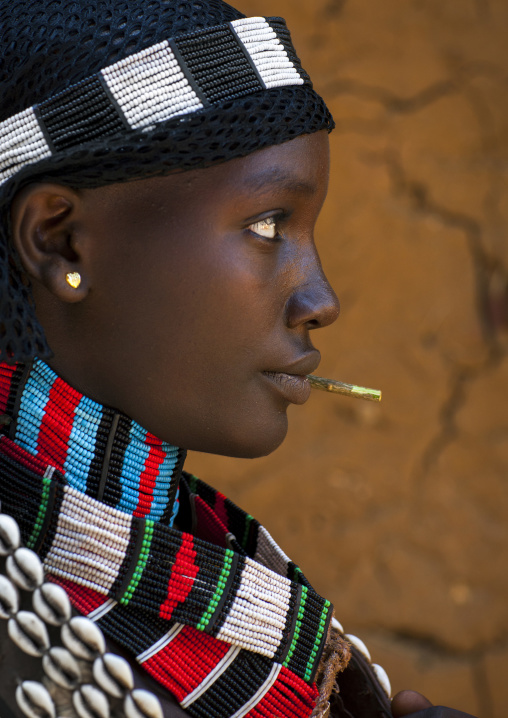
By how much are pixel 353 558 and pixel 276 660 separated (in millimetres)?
1690

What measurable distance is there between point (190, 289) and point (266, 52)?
34 cm

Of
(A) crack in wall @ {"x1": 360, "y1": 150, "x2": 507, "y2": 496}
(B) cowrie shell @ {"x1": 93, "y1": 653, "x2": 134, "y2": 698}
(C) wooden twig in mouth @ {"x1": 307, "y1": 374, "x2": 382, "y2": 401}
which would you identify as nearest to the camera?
(B) cowrie shell @ {"x1": 93, "y1": 653, "x2": 134, "y2": 698}

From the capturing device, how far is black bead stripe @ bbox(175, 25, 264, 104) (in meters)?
1.06

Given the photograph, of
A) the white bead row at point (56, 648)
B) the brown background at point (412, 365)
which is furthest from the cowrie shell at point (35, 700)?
the brown background at point (412, 365)

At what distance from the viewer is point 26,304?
1047 millimetres

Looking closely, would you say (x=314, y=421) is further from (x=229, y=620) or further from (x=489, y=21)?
(x=229, y=620)

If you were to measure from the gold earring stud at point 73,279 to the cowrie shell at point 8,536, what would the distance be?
12.0 inches

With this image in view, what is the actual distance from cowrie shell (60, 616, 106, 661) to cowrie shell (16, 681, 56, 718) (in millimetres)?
58

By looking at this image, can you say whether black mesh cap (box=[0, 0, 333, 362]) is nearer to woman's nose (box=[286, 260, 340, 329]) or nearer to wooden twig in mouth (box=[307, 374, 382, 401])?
woman's nose (box=[286, 260, 340, 329])

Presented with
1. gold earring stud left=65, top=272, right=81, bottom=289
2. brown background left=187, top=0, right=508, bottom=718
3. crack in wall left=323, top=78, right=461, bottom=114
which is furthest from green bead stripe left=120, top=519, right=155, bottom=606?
crack in wall left=323, top=78, right=461, bottom=114

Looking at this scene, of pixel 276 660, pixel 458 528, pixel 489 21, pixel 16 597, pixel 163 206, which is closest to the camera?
pixel 16 597

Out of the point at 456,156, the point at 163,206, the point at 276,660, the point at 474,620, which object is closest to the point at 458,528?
the point at 474,620

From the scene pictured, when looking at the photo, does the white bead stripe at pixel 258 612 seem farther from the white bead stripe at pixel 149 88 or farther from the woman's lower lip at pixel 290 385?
the white bead stripe at pixel 149 88

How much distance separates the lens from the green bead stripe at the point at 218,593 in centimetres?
111
